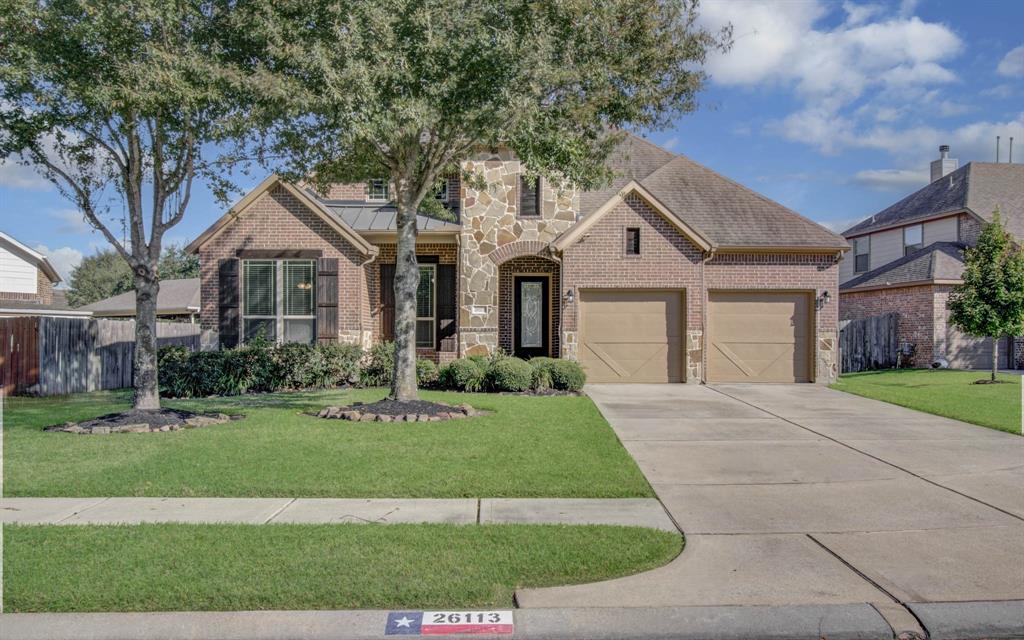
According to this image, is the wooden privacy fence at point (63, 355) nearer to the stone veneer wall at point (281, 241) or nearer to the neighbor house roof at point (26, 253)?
the stone veneer wall at point (281, 241)

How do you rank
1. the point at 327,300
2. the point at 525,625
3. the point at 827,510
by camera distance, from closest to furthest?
the point at 525,625 < the point at 827,510 < the point at 327,300

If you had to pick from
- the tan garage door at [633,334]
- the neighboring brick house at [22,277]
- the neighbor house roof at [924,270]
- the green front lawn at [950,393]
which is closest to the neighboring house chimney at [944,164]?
the neighbor house roof at [924,270]

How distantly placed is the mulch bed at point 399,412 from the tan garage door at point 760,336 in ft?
27.7

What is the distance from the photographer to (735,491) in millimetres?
7168

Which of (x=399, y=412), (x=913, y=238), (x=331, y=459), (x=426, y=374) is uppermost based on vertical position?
(x=913, y=238)

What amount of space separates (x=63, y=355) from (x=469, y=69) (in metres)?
12.9

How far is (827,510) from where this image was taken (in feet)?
21.2

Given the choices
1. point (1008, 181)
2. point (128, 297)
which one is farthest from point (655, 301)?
point (128, 297)

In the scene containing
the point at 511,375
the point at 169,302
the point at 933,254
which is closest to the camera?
the point at 511,375

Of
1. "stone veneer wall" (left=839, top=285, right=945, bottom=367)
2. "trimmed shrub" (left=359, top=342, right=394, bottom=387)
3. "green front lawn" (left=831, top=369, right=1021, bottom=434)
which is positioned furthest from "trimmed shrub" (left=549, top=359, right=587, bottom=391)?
"stone veneer wall" (left=839, top=285, right=945, bottom=367)

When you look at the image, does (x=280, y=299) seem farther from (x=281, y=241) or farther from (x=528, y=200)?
(x=528, y=200)

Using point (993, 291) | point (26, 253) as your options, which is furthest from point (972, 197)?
point (26, 253)

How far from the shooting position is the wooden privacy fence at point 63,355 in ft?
52.5

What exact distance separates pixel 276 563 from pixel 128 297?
35.4 metres
